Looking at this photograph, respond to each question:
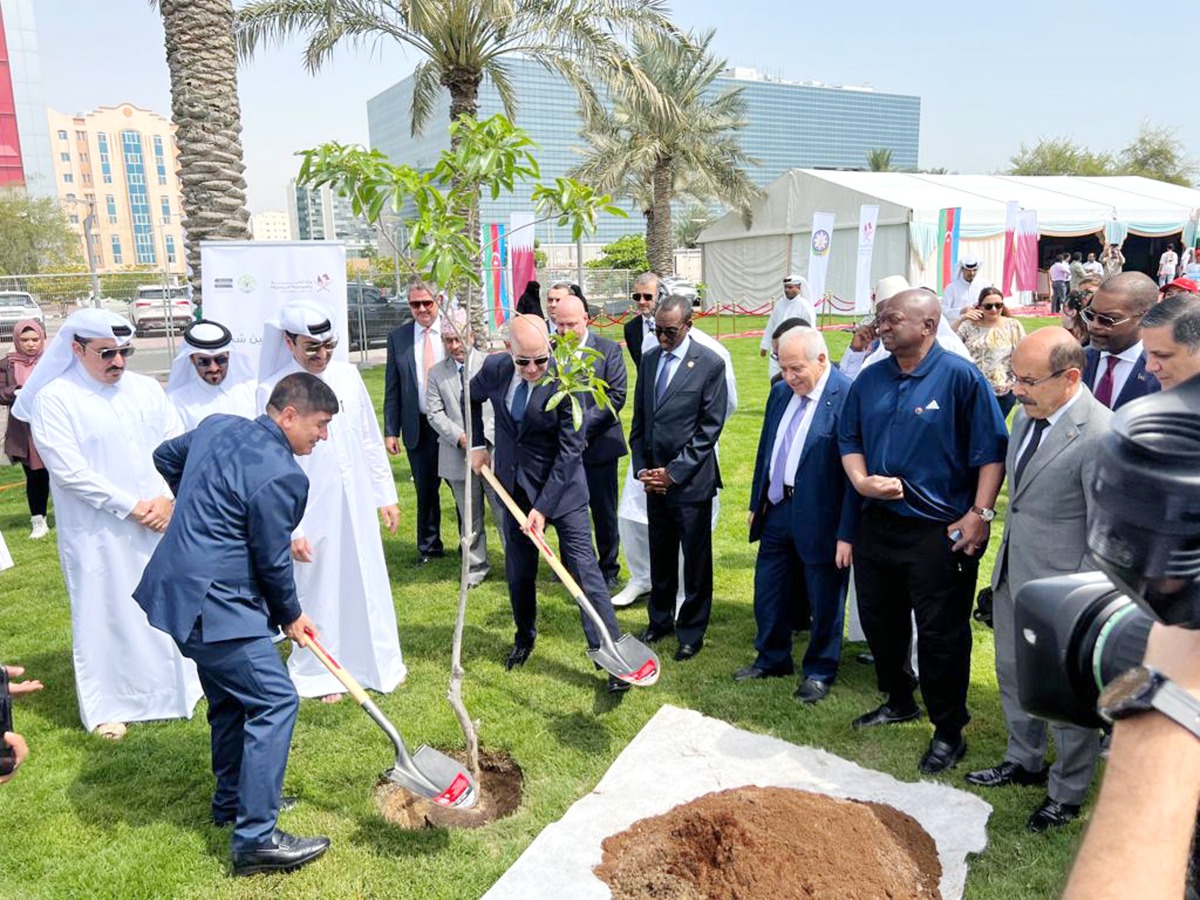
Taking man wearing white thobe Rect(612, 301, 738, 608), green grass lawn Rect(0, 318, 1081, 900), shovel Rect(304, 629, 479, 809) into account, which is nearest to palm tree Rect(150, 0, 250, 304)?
green grass lawn Rect(0, 318, 1081, 900)

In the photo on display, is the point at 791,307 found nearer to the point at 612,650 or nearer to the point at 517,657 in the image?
the point at 517,657

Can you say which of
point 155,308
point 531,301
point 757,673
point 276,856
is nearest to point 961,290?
point 531,301

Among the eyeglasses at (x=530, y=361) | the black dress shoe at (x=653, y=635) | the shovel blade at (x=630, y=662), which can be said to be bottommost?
the black dress shoe at (x=653, y=635)

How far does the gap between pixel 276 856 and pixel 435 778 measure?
663 millimetres

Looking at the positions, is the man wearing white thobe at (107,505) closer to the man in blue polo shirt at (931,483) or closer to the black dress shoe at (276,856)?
the black dress shoe at (276,856)

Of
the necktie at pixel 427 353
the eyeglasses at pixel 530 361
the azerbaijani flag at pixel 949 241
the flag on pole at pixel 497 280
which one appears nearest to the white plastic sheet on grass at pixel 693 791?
the eyeglasses at pixel 530 361

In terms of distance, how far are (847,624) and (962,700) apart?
1.51 m

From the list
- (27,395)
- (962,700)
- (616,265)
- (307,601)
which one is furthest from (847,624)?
(616,265)

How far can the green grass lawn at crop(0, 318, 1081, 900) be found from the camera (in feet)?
10.7

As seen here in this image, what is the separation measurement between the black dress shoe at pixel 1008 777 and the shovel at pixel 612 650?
5.24ft

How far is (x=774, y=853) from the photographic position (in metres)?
3.04

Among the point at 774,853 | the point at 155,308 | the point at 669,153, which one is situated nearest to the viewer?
the point at 774,853

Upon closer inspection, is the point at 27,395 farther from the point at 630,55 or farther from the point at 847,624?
the point at 630,55

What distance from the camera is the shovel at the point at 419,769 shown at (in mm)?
3424
